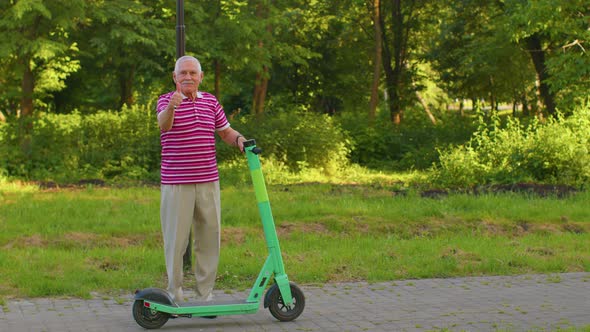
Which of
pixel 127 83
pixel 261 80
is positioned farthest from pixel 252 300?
pixel 261 80

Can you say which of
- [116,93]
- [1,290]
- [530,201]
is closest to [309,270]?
[1,290]

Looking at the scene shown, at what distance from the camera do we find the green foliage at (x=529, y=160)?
1688cm

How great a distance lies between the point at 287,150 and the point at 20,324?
16.0 meters

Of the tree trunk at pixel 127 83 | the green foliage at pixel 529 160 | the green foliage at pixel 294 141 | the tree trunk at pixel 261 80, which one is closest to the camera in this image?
the green foliage at pixel 529 160

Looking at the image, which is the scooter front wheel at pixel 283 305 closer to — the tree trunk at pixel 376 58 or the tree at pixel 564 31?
the tree at pixel 564 31

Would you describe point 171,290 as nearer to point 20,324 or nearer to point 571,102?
point 20,324

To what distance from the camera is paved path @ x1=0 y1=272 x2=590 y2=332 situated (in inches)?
265

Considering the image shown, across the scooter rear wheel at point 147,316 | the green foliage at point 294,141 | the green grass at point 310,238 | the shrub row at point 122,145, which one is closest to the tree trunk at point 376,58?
the shrub row at point 122,145

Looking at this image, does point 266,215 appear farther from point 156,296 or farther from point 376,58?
point 376,58

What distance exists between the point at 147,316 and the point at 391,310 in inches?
78.6

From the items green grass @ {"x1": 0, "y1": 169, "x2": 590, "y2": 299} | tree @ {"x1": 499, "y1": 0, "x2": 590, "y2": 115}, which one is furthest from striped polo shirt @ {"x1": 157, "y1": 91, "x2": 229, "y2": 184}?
tree @ {"x1": 499, "y1": 0, "x2": 590, "y2": 115}

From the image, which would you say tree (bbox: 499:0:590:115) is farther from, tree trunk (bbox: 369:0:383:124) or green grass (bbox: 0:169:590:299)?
tree trunk (bbox: 369:0:383:124)

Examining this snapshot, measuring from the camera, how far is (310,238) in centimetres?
1093

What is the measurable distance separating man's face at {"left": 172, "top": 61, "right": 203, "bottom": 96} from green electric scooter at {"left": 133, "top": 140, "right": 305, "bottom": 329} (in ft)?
1.92
